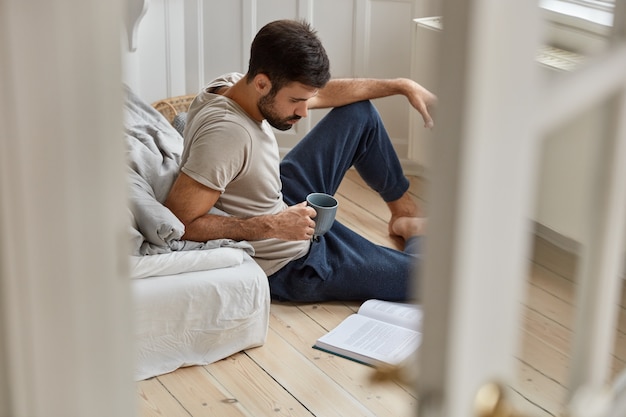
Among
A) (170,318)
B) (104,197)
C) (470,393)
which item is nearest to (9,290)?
(104,197)

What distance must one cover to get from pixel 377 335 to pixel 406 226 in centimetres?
74

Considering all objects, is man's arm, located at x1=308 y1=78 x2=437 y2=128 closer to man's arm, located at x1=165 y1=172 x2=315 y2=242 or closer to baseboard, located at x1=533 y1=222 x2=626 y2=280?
man's arm, located at x1=165 y1=172 x2=315 y2=242

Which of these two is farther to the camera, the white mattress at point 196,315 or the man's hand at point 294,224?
the man's hand at point 294,224

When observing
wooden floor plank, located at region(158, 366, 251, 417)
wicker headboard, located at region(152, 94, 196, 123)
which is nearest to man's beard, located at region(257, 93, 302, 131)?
wooden floor plank, located at region(158, 366, 251, 417)

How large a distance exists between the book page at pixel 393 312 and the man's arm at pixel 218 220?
308 mm

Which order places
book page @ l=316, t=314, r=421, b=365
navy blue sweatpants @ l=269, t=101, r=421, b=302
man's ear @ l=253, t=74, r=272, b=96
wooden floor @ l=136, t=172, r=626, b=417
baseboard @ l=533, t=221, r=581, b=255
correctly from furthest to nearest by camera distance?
navy blue sweatpants @ l=269, t=101, r=421, b=302
man's ear @ l=253, t=74, r=272, b=96
book page @ l=316, t=314, r=421, b=365
wooden floor @ l=136, t=172, r=626, b=417
baseboard @ l=533, t=221, r=581, b=255

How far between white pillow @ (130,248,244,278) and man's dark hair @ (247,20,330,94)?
0.51 meters

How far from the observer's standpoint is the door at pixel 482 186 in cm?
70

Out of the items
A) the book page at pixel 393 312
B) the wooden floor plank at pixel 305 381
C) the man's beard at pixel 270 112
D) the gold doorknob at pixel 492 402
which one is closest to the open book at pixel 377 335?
the book page at pixel 393 312

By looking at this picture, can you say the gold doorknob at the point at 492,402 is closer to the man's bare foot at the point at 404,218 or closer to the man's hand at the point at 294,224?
the man's hand at the point at 294,224

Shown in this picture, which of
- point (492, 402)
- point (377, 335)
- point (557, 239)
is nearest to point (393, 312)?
point (377, 335)

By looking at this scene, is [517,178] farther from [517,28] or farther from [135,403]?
[135,403]

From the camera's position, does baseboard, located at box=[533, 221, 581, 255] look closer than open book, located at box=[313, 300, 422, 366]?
Yes

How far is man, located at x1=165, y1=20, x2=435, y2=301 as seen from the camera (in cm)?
269
